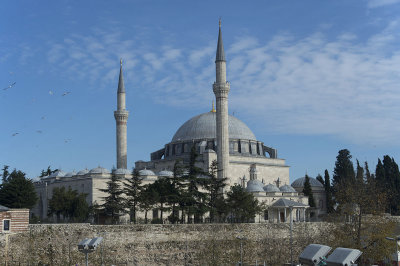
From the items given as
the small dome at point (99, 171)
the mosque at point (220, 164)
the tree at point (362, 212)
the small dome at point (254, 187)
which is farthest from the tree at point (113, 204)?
the tree at point (362, 212)

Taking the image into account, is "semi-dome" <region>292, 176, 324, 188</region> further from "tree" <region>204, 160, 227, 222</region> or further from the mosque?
"tree" <region>204, 160, 227, 222</region>

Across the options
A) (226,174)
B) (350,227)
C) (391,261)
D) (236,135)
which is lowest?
(391,261)

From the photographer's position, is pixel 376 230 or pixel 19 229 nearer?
pixel 376 230

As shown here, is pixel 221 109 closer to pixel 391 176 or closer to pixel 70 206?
pixel 70 206

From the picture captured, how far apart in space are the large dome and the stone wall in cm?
1991

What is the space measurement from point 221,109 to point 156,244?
1613 cm

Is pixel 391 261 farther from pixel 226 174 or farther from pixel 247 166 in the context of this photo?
pixel 247 166

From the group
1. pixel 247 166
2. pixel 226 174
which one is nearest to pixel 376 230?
pixel 226 174

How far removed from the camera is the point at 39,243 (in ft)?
85.8

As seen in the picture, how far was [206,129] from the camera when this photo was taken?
53875 millimetres

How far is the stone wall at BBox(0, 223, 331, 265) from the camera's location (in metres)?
25.8

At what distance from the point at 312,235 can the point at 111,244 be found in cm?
1377

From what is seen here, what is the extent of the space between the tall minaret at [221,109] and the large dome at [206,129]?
32.2 feet

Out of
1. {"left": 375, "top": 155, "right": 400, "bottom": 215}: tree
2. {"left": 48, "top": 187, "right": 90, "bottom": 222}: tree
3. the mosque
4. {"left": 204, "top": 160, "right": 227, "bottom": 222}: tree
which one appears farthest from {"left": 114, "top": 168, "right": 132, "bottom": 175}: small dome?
{"left": 375, "top": 155, "right": 400, "bottom": 215}: tree
